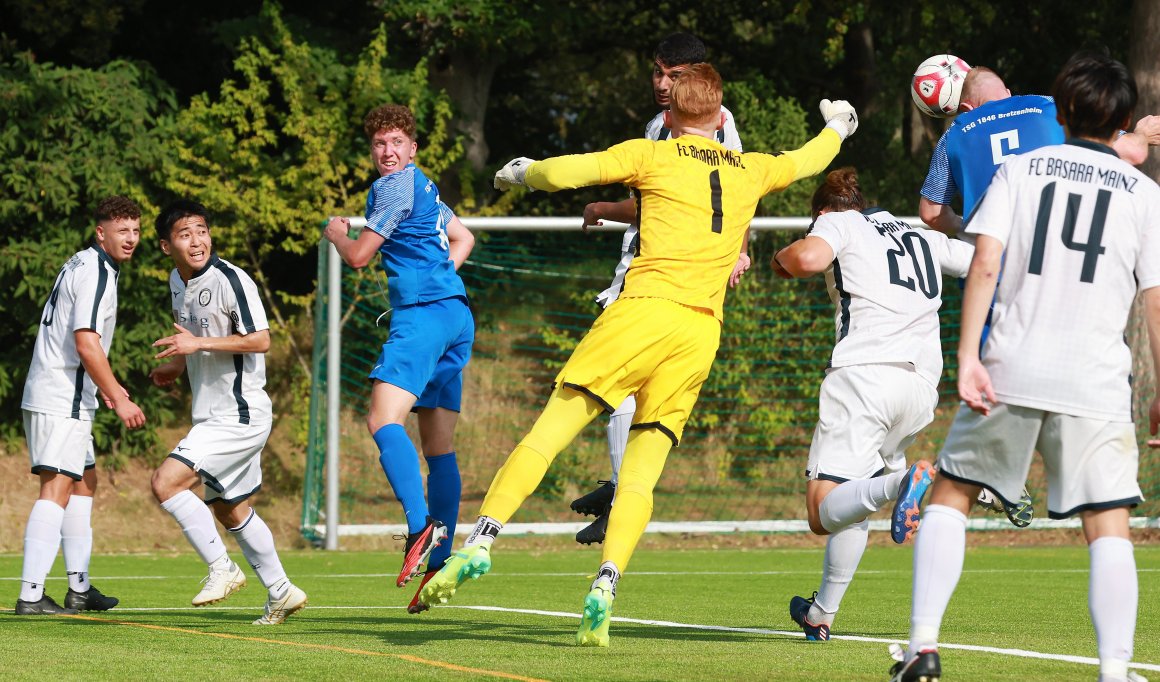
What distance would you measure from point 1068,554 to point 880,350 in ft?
25.6

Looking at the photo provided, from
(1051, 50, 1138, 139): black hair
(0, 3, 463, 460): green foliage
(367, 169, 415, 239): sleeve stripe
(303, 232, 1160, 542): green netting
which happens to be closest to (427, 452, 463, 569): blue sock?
(367, 169, 415, 239): sleeve stripe

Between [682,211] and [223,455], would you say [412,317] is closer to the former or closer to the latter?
[223,455]

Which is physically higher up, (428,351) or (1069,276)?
(1069,276)

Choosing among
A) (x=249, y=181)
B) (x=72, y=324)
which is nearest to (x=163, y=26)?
(x=249, y=181)

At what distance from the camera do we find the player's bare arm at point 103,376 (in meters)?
7.74

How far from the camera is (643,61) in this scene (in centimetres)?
2412

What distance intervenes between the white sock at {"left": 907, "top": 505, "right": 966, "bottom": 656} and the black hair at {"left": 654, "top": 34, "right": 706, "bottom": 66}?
12.8 feet

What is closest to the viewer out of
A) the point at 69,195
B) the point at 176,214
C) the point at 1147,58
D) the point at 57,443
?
the point at 176,214

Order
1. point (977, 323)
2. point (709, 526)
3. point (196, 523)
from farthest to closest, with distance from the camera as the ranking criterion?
point (709, 526) < point (196, 523) < point (977, 323)

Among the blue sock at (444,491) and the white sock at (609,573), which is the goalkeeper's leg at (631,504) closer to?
the white sock at (609,573)

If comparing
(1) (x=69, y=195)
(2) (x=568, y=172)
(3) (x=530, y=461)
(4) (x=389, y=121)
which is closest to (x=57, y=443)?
(4) (x=389, y=121)

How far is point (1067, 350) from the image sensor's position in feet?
14.2

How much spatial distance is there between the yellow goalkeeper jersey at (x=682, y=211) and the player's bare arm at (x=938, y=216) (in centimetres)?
121

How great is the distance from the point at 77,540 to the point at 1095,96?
19.9 feet
